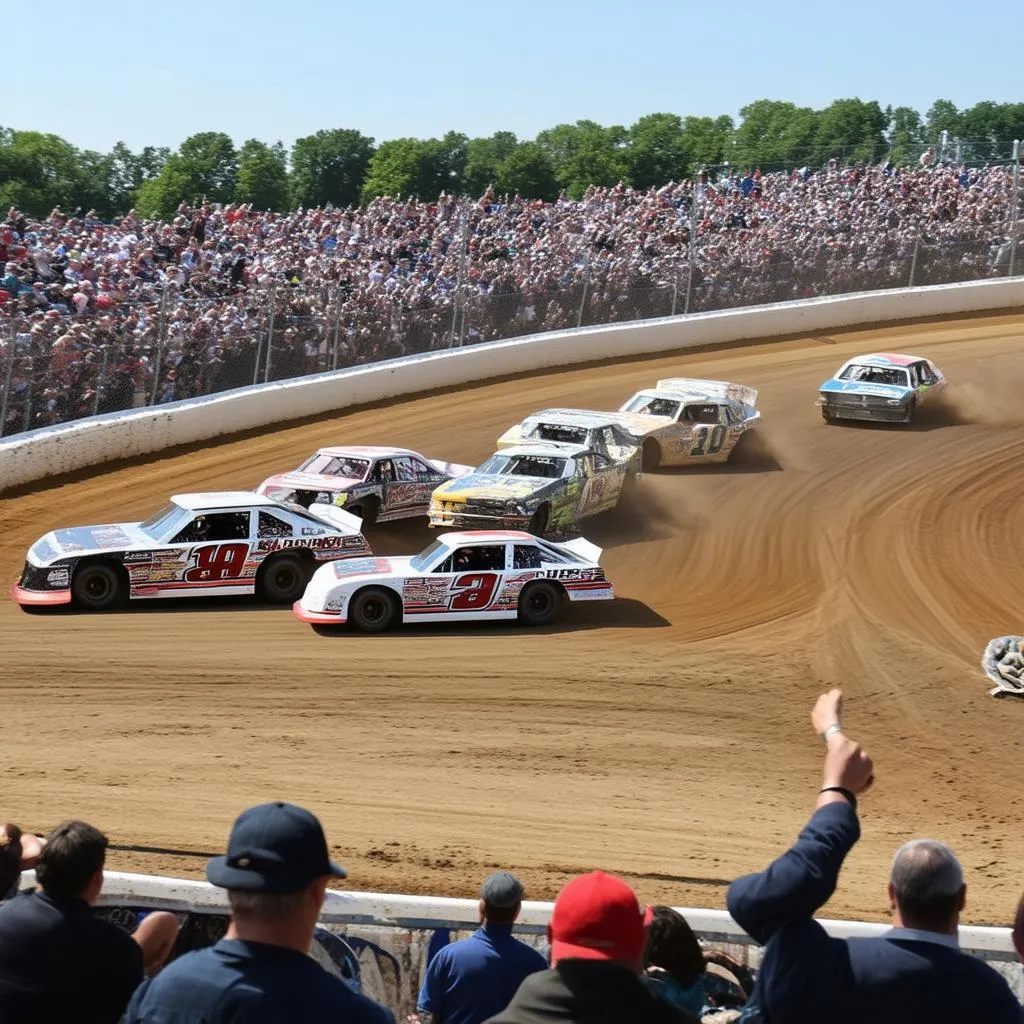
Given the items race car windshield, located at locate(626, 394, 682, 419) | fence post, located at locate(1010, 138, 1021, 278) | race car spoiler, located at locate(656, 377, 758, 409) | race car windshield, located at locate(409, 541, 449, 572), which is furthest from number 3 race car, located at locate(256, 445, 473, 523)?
fence post, located at locate(1010, 138, 1021, 278)

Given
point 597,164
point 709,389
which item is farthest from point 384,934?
point 597,164

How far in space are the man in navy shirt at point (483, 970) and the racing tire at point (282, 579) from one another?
465 inches

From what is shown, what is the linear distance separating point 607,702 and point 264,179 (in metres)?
96.7

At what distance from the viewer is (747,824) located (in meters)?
10.5

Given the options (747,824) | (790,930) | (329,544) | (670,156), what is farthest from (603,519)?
(670,156)

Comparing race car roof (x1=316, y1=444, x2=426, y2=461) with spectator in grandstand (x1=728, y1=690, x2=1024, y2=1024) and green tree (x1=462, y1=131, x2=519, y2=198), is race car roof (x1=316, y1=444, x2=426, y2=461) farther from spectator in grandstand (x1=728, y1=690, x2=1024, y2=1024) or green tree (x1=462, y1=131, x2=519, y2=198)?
green tree (x1=462, y1=131, x2=519, y2=198)

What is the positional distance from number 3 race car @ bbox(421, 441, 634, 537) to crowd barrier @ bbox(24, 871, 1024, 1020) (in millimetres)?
12231

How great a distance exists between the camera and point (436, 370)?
27.1m

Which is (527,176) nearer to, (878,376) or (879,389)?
(878,376)

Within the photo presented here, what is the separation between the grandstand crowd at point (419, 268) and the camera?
2212 cm

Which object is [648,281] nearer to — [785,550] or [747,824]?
[785,550]

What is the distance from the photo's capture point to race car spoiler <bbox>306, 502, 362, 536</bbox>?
1689 cm

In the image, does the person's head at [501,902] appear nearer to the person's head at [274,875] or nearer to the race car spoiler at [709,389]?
the person's head at [274,875]

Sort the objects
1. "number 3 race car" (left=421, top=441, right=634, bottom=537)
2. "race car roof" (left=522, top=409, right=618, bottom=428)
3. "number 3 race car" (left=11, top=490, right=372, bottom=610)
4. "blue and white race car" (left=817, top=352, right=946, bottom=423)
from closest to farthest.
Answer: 1. "number 3 race car" (left=11, top=490, right=372, bottom=610)
2. "number 3 race car" (left=421, top=441, right=634, bottom=537)
3. "race car roof" (left=522, top=409, right=618, bottom=428)
4. "blue and white race car" (left=817, top=352, right=946, bottom=423)
